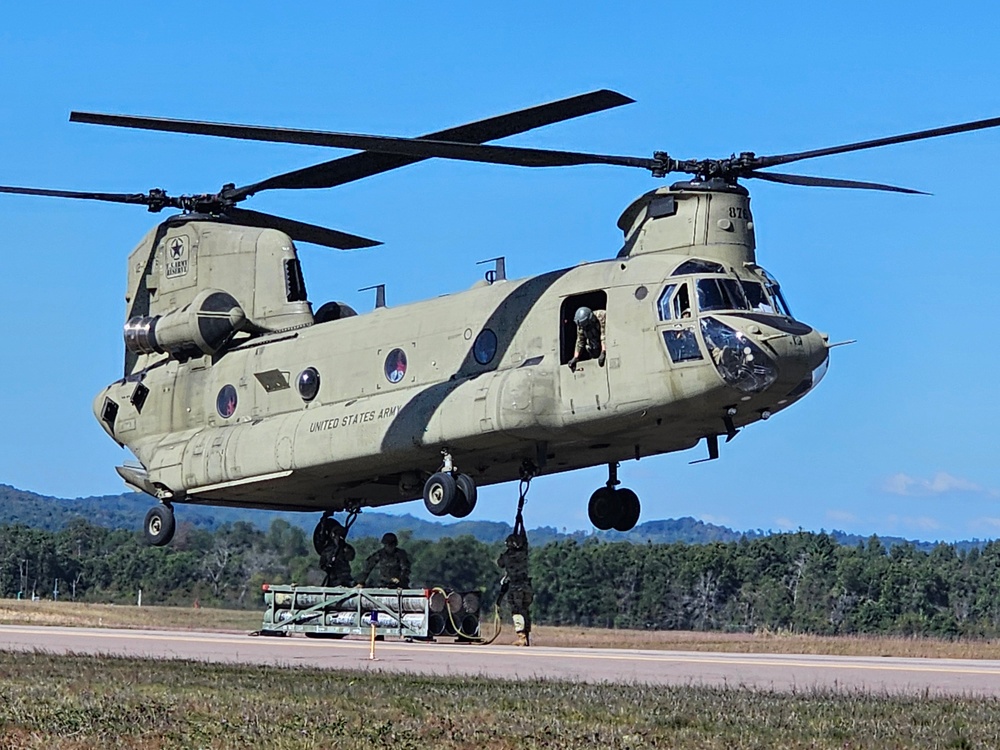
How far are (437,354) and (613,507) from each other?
4244 millimetres

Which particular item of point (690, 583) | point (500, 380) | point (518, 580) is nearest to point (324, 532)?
point (518, 580)

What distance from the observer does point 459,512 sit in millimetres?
26219

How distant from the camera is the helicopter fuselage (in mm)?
24047

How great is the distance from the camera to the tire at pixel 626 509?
28094 mm

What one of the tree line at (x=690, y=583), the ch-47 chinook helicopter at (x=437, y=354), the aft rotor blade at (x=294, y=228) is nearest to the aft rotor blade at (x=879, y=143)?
the ch-47 chinook helicopter at (x=437, y=354)

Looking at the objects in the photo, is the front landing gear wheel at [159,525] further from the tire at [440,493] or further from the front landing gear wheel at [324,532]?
the tire at [440,493]

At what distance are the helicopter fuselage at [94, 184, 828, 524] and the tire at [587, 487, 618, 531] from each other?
620mm

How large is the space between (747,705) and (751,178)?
12843 millimetres

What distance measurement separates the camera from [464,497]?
2625 cm

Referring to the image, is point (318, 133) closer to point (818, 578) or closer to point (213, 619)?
point (213, 619)

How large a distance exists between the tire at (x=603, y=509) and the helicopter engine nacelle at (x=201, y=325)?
8.06m

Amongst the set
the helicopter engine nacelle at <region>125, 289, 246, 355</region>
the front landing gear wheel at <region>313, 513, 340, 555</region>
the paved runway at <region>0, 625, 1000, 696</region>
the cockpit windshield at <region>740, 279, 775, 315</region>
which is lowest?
the paved runway at <region>0, 625, 1000, 696</region>

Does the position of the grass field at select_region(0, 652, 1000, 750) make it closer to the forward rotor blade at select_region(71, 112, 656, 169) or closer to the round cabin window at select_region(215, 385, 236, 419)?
the forward rotor blade at select_region(71, 112, 656, 169)

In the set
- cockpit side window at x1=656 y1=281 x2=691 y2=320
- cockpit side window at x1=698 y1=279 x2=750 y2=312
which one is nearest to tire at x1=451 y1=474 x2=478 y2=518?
cockpit side window at x1=656 y1=281 x2=691 y2=320
